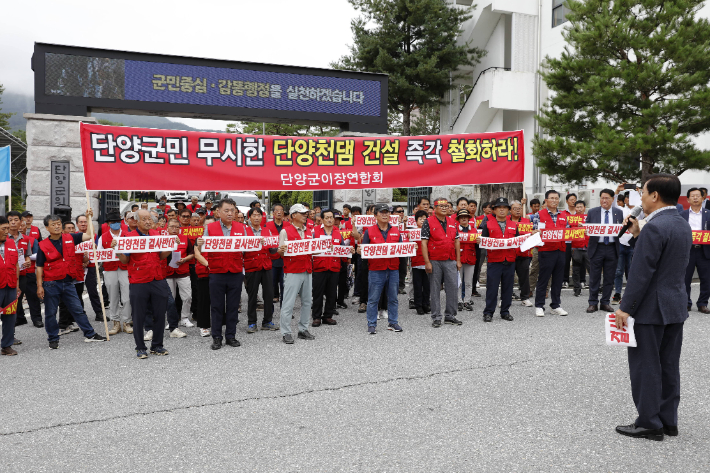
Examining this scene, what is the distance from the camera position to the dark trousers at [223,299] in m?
7.32

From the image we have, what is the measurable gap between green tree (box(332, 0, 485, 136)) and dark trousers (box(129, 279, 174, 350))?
21.0 m

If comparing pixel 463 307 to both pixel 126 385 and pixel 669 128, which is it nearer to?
pixel 126 385

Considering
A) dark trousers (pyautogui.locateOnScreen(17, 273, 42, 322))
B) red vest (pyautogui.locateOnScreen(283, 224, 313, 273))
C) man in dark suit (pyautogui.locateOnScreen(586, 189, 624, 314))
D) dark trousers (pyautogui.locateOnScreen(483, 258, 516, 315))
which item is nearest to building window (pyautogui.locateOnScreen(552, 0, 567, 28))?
man in dark suit (pyautogui.locateOnScreen(586, 189, 624, 314))

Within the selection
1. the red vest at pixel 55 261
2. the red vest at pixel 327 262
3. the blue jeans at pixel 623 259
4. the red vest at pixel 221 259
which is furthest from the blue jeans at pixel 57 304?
the blue jeans at pixel 623 259

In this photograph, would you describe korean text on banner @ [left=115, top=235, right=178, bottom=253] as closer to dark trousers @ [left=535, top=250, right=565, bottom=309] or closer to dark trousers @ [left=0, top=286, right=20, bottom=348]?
dark trousers @ [left=0, top=286, right=20, bottom=348]

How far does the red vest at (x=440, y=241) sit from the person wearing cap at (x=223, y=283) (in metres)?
3.11

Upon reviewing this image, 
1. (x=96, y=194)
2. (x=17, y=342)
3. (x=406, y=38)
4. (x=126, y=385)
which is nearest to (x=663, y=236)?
(x=126, y=385)

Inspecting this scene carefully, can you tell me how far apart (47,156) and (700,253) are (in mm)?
14690

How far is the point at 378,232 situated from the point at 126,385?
170 inches

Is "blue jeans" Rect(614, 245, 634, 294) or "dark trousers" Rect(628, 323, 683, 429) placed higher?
"blue jeans" Rect(614, 245, 634, 294)

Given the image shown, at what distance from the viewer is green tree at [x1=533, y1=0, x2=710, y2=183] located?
14570 millimetres

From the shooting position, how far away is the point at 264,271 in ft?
28.5

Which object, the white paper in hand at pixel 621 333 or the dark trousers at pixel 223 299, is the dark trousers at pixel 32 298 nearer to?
Answer: the dark trousers at pixel 223 299

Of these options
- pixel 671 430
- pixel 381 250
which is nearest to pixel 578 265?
pixel 381 250
